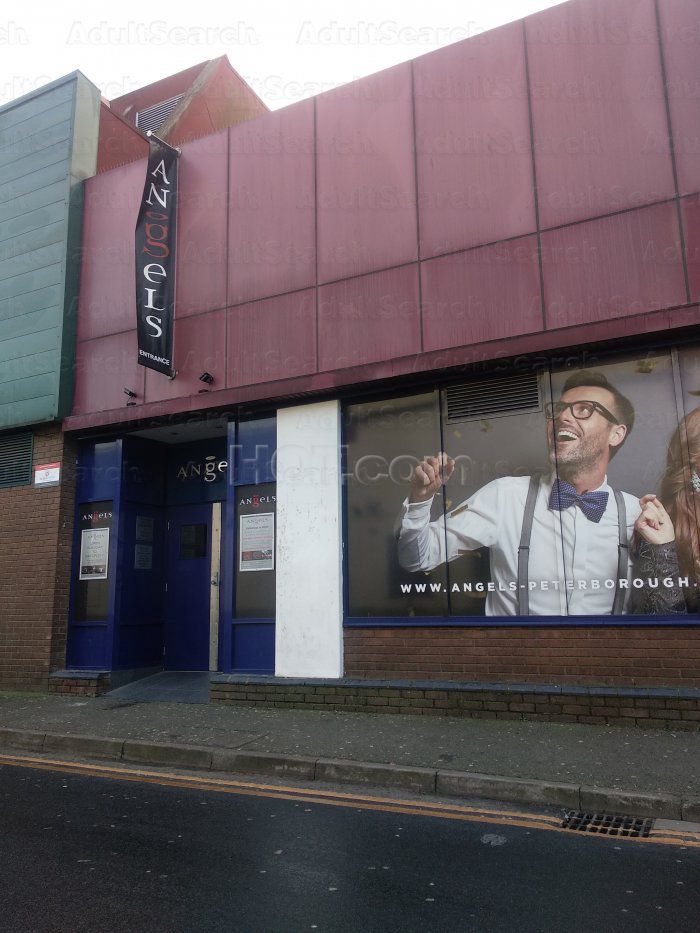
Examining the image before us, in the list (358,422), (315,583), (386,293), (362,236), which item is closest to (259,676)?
(315,583)

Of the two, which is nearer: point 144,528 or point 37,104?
point 144,528

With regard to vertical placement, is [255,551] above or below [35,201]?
below

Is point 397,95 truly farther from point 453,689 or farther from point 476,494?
point 453,689

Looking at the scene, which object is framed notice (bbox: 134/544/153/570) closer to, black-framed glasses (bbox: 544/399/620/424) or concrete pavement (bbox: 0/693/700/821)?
concrete pavement (bbox: 0/693/700/821)

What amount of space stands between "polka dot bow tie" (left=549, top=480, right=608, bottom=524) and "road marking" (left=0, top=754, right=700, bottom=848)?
363 cm

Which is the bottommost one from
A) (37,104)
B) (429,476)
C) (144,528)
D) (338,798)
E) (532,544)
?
(338,798)

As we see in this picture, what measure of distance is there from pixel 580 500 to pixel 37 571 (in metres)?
8.41

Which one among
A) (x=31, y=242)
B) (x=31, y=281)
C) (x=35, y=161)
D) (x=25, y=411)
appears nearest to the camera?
(x=25, y=411)

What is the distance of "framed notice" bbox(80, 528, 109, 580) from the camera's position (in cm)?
1113

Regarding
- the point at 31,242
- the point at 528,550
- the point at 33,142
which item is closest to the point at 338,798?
the point at 528,550

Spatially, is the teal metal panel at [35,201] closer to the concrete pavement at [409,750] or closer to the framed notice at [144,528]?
the framed notice at [144,528]

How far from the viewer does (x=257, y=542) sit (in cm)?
993

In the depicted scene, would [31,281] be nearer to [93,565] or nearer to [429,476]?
[93,565]

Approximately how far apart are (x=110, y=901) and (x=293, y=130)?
9967 millimetres
